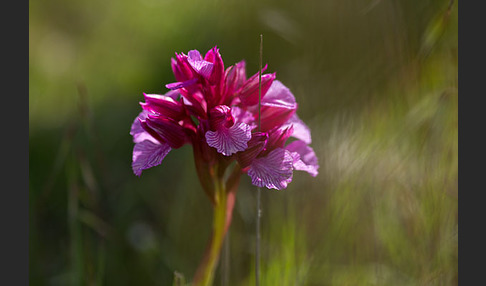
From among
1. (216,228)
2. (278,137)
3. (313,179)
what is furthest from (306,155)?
(313,179)

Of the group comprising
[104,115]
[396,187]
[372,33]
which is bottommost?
[396,187]

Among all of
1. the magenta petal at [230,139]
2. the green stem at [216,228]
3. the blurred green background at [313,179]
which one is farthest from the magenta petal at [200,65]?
the blurred green background at [313,179]

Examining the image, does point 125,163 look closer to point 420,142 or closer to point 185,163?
point 185,163

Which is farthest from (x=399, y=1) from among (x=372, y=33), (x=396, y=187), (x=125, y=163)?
(x=125, y=163)

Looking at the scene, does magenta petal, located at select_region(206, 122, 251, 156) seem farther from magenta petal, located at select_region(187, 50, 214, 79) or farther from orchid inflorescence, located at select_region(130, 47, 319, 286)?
magenta petal, located at select_region(187, 50, 214, 79)

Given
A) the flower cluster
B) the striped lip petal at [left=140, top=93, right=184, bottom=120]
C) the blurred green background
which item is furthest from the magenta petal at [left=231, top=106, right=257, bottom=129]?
the blurred green background

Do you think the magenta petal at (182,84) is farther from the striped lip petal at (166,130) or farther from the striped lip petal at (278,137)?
the striped lip petal at (278,137)
